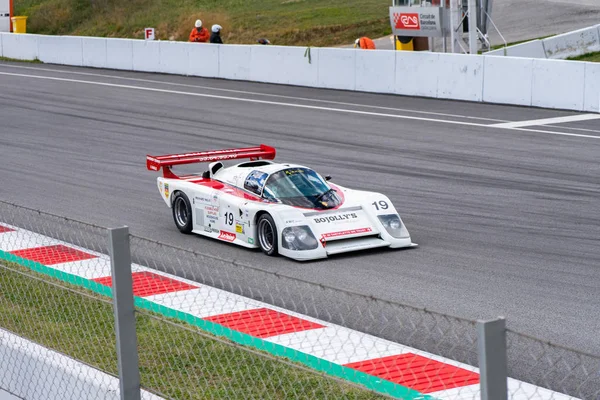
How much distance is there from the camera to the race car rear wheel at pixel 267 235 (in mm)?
10969

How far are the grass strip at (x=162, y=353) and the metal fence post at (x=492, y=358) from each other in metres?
2.13

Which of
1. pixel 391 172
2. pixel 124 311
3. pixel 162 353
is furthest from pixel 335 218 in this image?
pixel 124 311

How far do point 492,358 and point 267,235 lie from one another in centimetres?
776

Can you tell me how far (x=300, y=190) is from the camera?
37.2 ft

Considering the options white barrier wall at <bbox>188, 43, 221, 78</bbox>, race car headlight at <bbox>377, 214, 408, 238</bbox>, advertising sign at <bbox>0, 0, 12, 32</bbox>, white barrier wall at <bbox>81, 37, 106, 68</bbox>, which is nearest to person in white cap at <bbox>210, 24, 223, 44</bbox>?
white barrier wall at <bbox>188, 43, 221, 78</bbox>

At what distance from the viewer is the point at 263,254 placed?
36.9ft

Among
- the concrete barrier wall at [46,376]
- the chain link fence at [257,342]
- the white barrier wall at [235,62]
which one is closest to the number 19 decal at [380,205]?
the chain link fence at [257,342]

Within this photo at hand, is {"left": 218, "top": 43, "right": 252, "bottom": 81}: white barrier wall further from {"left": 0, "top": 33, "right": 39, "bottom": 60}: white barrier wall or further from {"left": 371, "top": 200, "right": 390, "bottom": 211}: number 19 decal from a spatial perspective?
{"left": 371, "top": 200, "right": 390, "bottom": 211}: number 19 decal

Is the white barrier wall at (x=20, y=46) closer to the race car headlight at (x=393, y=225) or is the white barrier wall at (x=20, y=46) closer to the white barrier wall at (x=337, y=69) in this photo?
the white barrier wall at (x=337, y=69)

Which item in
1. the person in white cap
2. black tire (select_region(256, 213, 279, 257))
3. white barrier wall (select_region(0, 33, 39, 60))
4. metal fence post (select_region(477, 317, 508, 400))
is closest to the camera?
metal fence post (select_region(477, 317, 508, 400))

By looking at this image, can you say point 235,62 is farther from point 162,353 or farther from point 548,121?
point 162,353

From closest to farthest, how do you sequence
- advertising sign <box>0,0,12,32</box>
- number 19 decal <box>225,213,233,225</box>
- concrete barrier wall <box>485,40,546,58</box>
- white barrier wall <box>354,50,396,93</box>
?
number 19 decal <box>225,213,233,225</box>, white barrier wall <box>354,50,396,93</box>, concrete barrier wall <box>485,40,546,58</box>, advertising sign <box>0,0,12,32</box>

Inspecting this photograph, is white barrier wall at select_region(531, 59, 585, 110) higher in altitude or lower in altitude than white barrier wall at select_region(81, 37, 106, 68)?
higher

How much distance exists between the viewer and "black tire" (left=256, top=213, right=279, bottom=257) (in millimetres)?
10969
